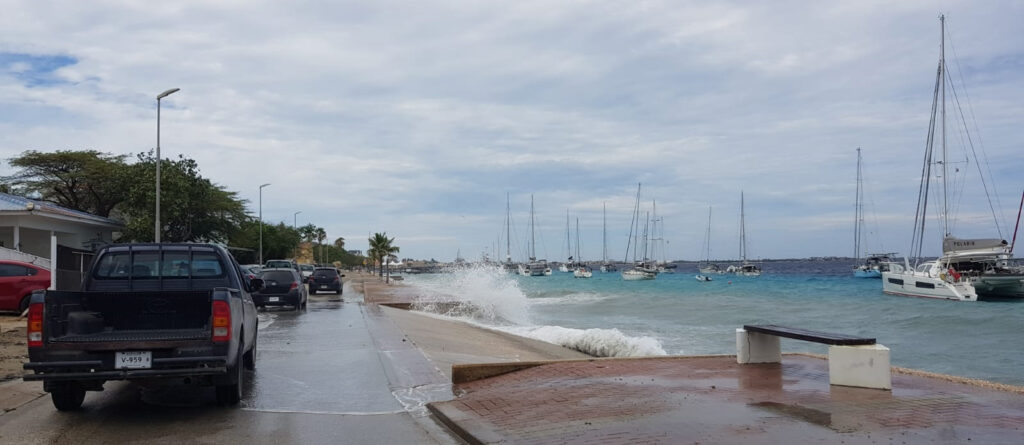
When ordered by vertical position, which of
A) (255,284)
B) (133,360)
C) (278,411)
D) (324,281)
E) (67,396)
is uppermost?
(255,284)

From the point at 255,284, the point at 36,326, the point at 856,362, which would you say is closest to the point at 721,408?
the point at 856,362

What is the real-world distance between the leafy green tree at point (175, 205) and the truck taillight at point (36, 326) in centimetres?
3698

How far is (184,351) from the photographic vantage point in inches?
316

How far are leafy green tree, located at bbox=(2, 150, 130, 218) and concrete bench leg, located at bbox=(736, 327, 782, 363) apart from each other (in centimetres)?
4575

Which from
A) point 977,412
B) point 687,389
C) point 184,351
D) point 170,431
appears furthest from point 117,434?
point 977,412

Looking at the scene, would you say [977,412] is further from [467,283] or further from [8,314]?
[467,283]

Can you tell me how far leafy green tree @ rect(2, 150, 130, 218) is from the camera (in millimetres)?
48969

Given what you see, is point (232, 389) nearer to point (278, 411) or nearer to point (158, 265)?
point (278, 411)

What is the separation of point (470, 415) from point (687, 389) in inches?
108

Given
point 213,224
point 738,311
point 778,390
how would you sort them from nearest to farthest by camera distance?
point 778,390 < point 738,311 < point 213,224

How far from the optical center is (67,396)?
28.2 feet

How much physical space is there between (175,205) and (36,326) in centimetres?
3917

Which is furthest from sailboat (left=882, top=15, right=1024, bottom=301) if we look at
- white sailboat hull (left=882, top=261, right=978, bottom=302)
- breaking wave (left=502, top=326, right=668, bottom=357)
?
breaking wave (left=502, top=326, right=668, bottom=357)

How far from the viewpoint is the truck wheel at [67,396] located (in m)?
8.51
